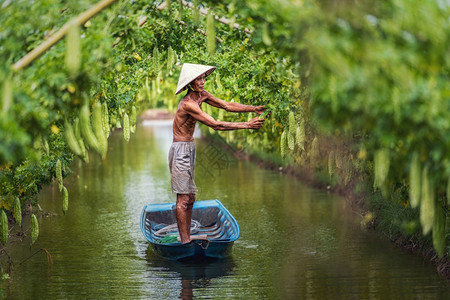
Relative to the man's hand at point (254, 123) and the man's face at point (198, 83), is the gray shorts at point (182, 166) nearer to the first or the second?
the man's face at point (198, 83)

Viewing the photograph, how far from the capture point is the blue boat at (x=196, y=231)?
982 cm

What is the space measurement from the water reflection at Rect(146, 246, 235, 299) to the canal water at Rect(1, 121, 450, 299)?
0.01 m

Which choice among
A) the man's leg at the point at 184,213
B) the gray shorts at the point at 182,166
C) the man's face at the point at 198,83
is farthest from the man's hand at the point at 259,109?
the man's leg at the point at 184,213

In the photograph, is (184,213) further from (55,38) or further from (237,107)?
(55,38)

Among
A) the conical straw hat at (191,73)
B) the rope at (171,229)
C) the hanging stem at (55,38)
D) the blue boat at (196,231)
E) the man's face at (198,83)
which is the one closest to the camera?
the hanging stem at (55,38)

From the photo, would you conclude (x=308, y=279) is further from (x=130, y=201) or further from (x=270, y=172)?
(x=270, y=172)

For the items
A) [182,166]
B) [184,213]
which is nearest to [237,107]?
[182,166]

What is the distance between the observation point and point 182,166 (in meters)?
9.45

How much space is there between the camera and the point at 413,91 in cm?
455

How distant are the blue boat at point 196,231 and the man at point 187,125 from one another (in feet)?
0.77

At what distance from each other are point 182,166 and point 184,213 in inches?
23.6

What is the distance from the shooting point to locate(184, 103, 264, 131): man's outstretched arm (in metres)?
7.61

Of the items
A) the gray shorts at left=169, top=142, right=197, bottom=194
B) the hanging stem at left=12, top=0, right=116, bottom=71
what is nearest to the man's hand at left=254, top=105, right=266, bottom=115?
the gray shorts at left=169, top=142, right=197, bottom=194

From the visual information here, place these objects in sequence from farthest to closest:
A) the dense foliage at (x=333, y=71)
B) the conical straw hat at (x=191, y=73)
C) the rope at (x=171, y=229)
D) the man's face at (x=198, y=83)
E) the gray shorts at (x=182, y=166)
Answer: the rope at (x=171, y=229) → the gray shorts at (x=182, y=166) → the man's face at (x=198, y=83) → the conical straw hat at (x=191, y=73) → the dense foliage at (x=333, y=71)
